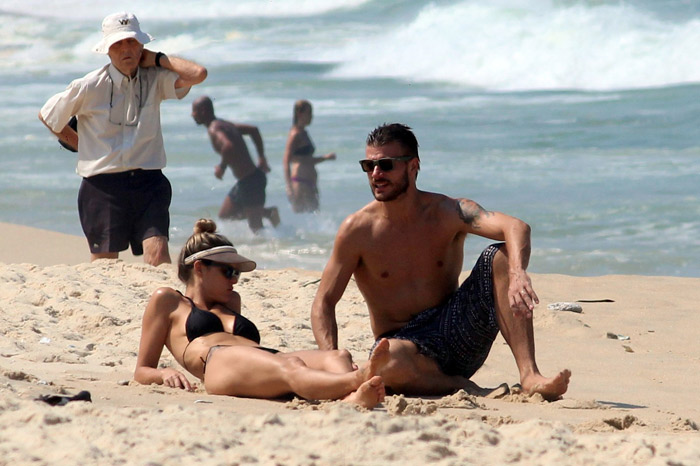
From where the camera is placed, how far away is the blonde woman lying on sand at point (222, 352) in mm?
4074

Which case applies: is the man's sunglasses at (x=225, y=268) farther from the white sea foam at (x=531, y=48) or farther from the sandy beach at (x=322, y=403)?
the white sea foam at (x=531, y=48)

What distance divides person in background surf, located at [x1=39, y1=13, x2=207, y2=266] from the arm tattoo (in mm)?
2470

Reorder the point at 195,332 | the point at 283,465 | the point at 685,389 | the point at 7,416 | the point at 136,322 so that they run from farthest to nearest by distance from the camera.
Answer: the point at 136,322 → the point at 685,389 → the point at 195,332 → the point at 7,416 → the point at 283,465

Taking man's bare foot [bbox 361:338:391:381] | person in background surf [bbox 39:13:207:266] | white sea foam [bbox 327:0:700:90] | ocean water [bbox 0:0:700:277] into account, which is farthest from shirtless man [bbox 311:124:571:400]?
white sea foam [bbox 327:0:700:90]

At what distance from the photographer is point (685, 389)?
17.1ft

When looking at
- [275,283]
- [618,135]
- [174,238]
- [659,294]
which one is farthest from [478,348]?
[618,135]

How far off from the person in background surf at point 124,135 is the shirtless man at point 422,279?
2340 mm

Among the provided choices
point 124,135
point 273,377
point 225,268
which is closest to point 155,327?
point 225,268

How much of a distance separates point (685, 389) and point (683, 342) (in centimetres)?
132

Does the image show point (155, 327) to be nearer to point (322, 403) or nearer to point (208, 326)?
point (208, 326)

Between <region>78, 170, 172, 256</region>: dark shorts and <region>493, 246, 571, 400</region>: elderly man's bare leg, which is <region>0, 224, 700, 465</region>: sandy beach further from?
<region>78, 170, 172, 256</region>: dark shorts

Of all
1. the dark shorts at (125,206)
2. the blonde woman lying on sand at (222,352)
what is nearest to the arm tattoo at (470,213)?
the blonde woman lying on sand at (222,352)

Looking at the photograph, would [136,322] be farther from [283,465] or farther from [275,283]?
[283,465]

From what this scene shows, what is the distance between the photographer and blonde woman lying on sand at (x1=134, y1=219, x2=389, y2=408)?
Answer: 4.07 metres
